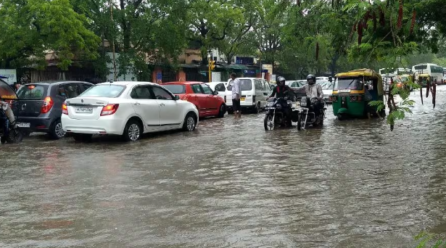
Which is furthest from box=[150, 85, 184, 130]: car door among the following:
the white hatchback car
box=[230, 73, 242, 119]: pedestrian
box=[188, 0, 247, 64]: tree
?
box=[188, 0, 247, 64]: tree

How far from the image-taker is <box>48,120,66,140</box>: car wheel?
→ 14.1m

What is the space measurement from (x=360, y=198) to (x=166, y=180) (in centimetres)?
301

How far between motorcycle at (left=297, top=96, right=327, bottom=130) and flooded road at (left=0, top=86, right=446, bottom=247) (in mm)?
2826

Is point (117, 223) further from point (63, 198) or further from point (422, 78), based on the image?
point (422, 78)

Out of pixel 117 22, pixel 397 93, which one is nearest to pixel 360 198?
pixel 397 93

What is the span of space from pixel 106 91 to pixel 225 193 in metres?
6.98

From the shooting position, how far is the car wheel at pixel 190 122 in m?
15.9

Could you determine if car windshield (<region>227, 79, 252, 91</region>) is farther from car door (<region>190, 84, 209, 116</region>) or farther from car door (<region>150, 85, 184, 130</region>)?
car door (<region>150, 85, 184, 130</region>)

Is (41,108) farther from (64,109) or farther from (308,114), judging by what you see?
(308,114)

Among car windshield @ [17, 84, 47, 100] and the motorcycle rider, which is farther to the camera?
the motorcycle rider

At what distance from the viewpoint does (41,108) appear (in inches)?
547

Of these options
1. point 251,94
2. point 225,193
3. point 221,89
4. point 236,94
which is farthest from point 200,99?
point 225,193

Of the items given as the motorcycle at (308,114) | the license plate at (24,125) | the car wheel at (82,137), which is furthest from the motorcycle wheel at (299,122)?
the license plate at (24,125)

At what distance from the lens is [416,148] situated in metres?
11.3
